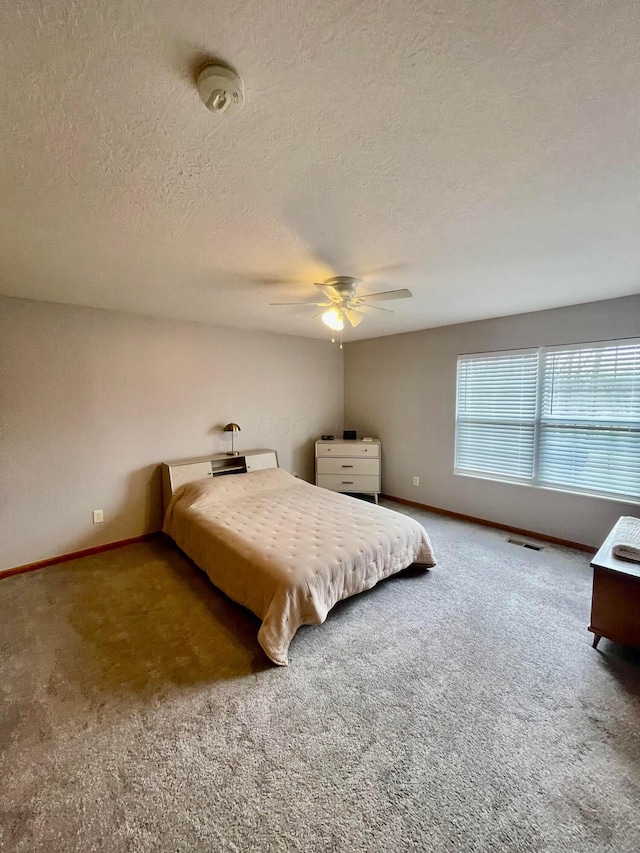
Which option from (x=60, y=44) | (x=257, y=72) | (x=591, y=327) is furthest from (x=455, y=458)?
(x=60, y=44)

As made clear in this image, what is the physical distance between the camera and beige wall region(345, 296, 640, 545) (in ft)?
10.6

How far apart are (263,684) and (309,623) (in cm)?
40

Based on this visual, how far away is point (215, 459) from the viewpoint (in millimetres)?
3936

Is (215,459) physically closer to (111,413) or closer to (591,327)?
(111,413)

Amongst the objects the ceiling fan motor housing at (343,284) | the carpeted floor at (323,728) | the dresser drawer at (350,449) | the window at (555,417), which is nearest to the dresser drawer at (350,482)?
the dresser drawer at (350,449)

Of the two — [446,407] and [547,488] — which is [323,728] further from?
[446,407]

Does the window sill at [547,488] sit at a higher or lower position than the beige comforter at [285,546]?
higher

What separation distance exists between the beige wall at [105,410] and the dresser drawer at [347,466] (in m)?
0.84

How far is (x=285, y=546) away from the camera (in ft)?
7.93

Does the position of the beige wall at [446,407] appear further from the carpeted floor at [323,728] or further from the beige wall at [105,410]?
the beige wall at [105,410]

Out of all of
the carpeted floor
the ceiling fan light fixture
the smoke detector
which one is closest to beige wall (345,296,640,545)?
the carpeted floor

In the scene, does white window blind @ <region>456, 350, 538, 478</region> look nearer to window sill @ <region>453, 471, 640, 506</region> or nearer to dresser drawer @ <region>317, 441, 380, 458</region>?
window sill @ <region>453, 471, 640, 506</region>

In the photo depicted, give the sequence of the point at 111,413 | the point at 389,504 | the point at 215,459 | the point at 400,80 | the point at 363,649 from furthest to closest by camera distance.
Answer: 1. the point at 389,504
2. the point at 215,459
3. the point at 111,413
4. the point at 363,649
5. the point at 400,80

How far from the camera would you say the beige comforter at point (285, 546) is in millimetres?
2084
